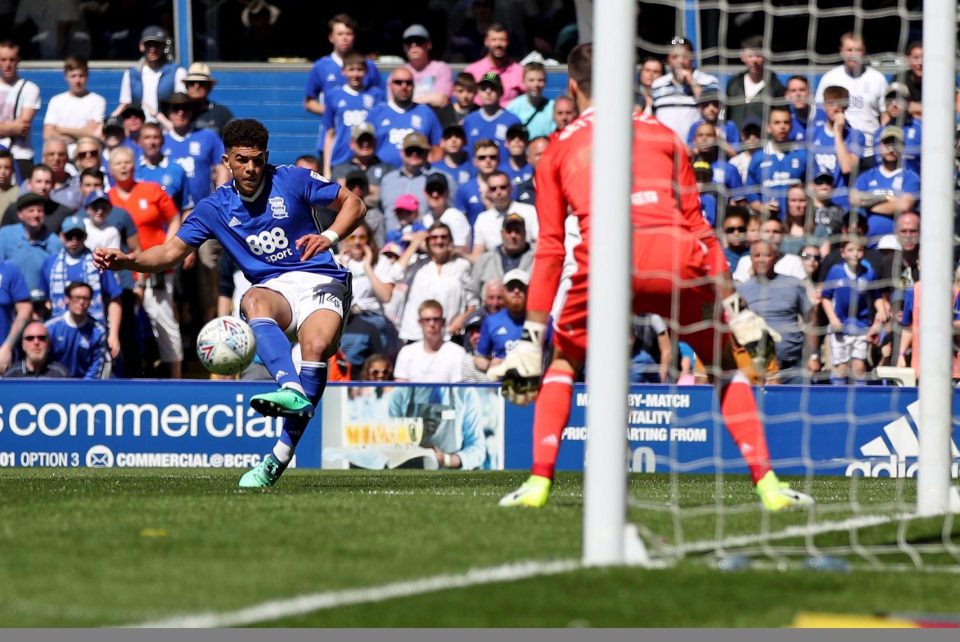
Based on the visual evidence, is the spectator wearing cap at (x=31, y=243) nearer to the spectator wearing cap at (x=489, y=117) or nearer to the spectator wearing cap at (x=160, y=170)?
the spectator wearing cap at (x=160, y=170)

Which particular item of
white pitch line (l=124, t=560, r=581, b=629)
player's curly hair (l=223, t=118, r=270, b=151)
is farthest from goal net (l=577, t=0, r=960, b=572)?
white pitch line (l=124, t=560, r=581, b=629)

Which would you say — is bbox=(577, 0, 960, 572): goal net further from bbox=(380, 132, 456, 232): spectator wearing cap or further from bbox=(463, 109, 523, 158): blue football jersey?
bbox=(380, 132, 456, 232): spectator wearing cap

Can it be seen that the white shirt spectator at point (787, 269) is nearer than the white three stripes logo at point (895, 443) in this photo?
Yes

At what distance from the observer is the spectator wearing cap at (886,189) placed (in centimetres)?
1473

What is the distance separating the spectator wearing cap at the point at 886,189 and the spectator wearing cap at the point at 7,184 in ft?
27.8

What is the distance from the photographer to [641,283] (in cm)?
822

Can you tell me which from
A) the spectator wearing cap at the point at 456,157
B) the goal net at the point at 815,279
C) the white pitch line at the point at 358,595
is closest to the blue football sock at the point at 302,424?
the goal net at the point at 815,279

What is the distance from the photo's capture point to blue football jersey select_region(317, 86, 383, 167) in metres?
18.0

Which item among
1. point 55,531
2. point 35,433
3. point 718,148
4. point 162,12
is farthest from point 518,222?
point 55,531

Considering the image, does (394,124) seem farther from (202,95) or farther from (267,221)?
(267,221)

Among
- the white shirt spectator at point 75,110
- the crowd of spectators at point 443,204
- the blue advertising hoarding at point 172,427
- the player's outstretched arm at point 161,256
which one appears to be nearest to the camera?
the player's outstretched arm at point 161,256

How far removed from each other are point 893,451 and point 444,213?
498 cm

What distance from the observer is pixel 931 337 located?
8047 mm

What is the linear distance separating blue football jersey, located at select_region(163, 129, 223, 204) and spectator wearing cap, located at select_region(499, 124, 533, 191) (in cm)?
300
